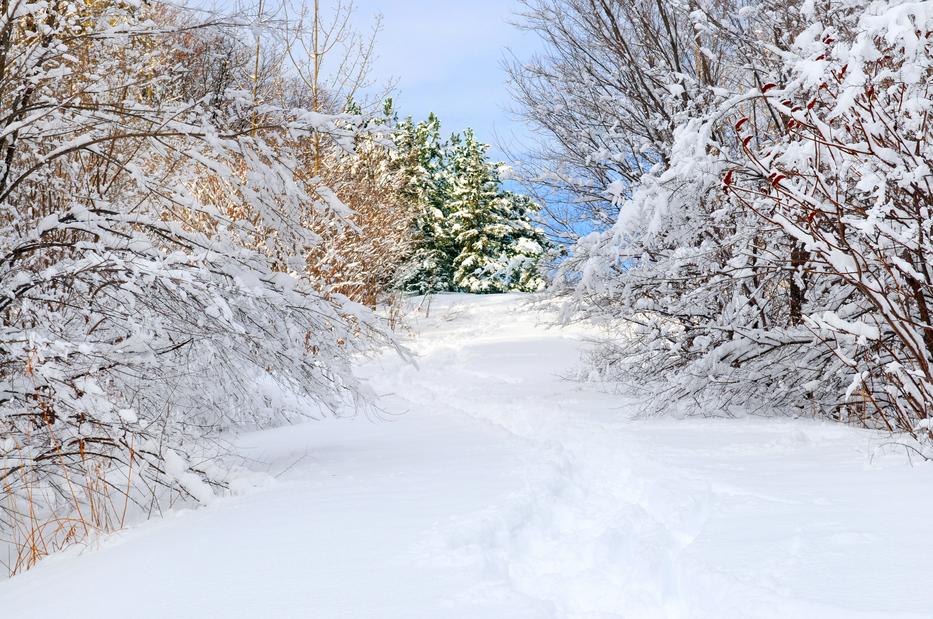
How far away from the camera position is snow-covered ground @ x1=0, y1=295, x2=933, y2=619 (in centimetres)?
229

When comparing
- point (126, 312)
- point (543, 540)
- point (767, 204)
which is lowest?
point (543, 540)

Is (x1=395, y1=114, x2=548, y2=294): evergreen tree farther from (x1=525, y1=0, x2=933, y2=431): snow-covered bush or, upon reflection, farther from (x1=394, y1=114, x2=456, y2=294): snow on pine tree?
(x1=525, y1=0, x2=933, y2=431): snow-covered bush

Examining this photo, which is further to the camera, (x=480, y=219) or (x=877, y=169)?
(x=480, y=219)

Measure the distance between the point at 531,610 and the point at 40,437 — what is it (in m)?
3.36

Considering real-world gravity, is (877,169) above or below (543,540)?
above

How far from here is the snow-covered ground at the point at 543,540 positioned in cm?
229

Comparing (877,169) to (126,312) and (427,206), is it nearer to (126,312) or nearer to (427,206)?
(126,312)

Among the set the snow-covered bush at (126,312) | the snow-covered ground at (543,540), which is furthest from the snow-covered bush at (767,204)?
the snow-covered bush at (126,312)

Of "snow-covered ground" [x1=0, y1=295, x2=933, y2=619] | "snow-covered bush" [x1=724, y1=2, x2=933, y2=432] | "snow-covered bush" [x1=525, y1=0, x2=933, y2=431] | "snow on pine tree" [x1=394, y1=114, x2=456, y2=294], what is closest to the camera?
"snow-covered ground" [x1=0, y1=295, x2=933, y2=619]

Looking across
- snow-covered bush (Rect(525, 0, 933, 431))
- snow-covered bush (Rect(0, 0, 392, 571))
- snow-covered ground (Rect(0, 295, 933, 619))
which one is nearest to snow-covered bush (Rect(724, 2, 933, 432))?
snow-covered bush (Rect(525, 0, 933, 431))

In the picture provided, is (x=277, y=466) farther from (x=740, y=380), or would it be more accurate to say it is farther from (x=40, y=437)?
(x=740, y=380)

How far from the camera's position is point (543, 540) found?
3.11 meters

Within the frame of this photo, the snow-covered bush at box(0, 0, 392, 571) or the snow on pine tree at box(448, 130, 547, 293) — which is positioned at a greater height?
the snow on pine tree at box(448, 130, 547, 293)

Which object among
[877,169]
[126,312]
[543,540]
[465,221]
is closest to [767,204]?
[877,169]
